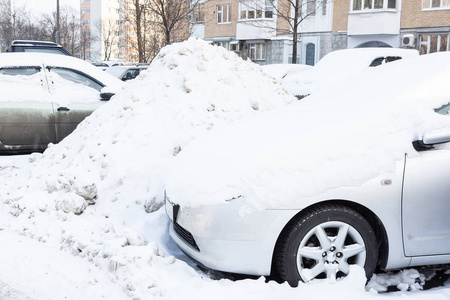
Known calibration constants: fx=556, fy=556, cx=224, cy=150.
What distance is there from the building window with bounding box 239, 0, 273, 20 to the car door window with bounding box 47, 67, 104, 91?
109ft

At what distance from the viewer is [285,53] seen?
130ft

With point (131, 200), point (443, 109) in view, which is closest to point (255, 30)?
point (131, 200)

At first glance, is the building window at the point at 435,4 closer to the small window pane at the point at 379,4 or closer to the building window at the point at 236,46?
the small window pane at the point at 379,4

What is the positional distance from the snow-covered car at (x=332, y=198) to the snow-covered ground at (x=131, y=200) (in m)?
0.21

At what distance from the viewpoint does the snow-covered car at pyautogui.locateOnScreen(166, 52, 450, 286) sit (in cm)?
362

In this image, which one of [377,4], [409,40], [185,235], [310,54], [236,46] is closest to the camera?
[185,235]

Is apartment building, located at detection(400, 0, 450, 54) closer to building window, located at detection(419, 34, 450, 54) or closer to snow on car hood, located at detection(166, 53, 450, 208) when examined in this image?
building window, located at detection(419, 34, 450, 54)

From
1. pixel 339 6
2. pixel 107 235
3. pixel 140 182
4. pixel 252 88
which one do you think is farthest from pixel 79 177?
pixel 339 6

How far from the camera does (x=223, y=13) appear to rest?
151 feet

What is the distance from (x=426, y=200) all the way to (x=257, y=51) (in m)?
39.4

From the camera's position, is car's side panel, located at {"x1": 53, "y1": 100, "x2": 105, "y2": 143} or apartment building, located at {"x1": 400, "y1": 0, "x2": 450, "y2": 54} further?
apartment building, located at {"x1": 400, "y1": 0, "x2": 450, "y2": 54}

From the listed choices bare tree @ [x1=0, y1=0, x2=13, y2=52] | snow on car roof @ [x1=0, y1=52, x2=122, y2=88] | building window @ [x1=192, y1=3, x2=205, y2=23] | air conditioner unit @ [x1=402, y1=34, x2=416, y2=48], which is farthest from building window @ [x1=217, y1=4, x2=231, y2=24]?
snow on car roof @ [x1=0, y1=52, x2=122, y2=88]

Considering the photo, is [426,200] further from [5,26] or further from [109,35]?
[109,35]

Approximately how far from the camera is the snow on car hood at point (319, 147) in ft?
12.0
